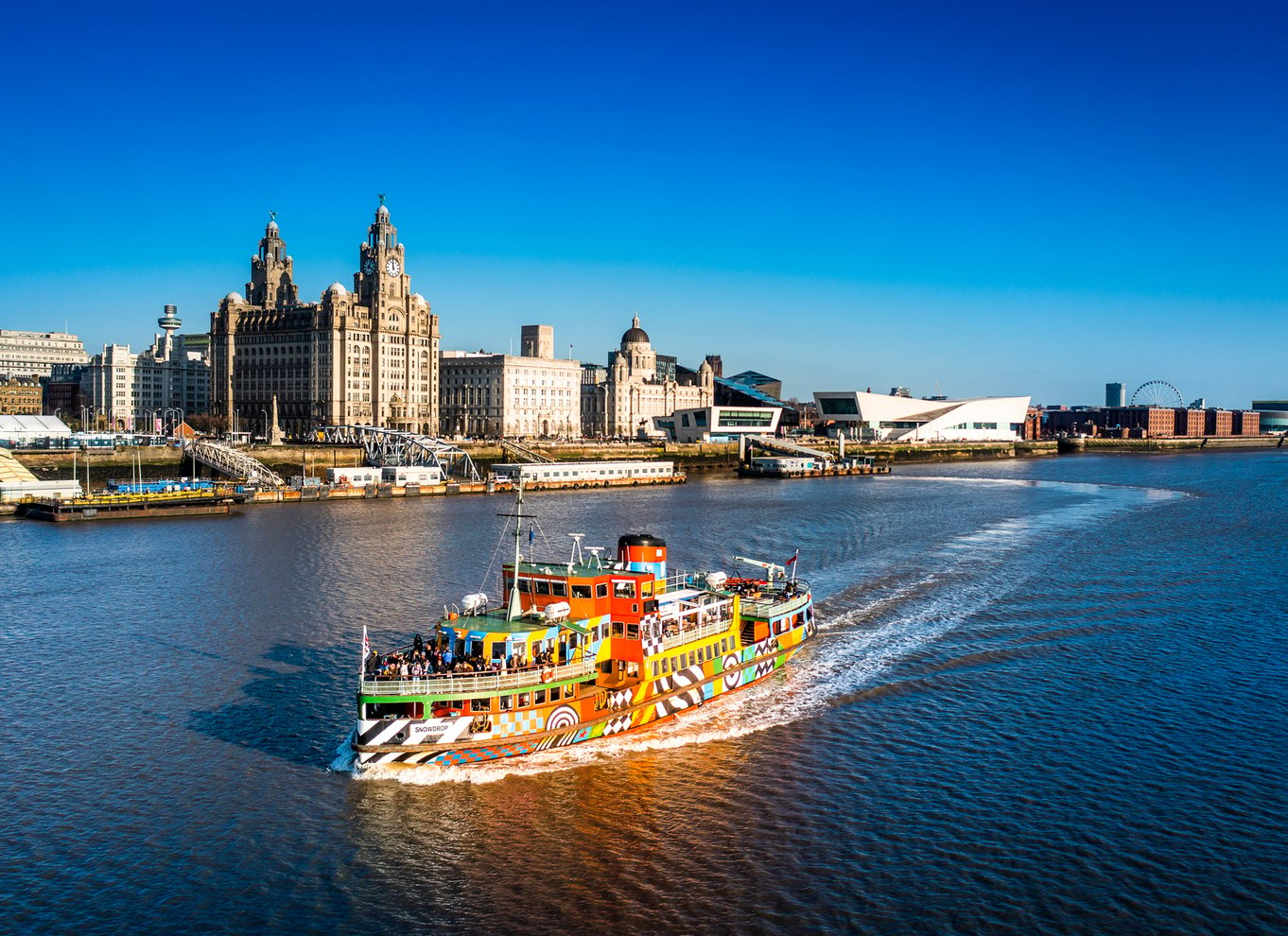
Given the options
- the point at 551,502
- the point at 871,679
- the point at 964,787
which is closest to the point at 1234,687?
the point at 871,679

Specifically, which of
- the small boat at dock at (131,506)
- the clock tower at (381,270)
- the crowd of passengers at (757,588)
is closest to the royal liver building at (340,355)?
the clock tower at (381,270)

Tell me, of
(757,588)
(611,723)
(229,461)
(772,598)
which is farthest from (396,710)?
(229,461)

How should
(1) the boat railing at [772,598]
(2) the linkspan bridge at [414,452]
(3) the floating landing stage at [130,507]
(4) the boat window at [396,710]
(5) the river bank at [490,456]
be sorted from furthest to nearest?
1. (2) the linkspan bridge at [414,452]
2. (5) the river bank at [490,456]
3. (3) the floating landing stage at [130,507]
4. (1) the boat railing at [772,598]
5. (4) the boat window at [396,710]

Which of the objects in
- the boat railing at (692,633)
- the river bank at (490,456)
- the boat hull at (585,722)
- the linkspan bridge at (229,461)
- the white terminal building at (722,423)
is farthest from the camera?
the white terminal building at (722,423)

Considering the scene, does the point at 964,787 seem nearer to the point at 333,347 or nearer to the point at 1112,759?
the point at 1112,759

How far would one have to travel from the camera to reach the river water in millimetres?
18969

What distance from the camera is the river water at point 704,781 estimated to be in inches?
747

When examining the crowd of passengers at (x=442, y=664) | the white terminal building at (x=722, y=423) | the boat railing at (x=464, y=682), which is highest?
the white terminal building at (x=722, y=423)

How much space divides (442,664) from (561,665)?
301 cm

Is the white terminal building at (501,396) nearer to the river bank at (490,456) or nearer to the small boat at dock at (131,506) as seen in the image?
the river bank at (490,456)

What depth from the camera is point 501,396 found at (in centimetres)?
18362

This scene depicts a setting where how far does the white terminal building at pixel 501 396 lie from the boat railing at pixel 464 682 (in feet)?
514

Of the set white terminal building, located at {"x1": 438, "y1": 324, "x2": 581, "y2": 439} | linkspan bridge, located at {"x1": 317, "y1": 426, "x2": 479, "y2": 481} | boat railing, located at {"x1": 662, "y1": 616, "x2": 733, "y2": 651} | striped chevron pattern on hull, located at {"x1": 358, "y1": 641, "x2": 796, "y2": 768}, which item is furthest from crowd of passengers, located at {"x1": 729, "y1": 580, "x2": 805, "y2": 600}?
white terminal building, located at {"x1": 438, "y1": 324, "x2": 581, "y2": 439}

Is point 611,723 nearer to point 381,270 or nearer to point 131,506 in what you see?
point 131,506
